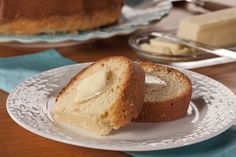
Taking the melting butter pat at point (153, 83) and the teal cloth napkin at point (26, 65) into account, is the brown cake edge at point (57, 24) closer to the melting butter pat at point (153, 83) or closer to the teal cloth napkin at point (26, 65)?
the teal cloth napkin at point (26, 65)

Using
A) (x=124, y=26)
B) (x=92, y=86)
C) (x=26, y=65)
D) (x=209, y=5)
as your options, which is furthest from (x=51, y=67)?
(x=209, y=5)

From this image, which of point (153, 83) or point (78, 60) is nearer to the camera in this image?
point (153, 83)

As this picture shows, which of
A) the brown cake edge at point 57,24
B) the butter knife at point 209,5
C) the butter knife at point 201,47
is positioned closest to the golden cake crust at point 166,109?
the butter knife at point 201,47

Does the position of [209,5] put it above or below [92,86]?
below

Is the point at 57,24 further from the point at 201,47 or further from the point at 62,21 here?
the point at 201,47

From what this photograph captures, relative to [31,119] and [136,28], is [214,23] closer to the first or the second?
[136,28]
